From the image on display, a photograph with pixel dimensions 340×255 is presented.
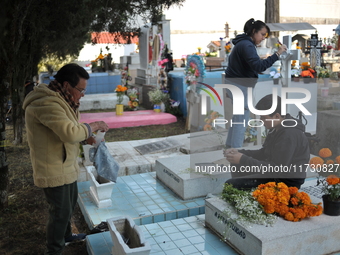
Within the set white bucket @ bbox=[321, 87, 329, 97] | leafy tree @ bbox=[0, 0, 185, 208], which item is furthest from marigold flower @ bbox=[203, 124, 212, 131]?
white bucket @ bbox=[321, 87, 329, 97]

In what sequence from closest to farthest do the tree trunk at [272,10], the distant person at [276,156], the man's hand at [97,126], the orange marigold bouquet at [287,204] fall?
the man's hand at [97,126], the orange marigold bouquet at [287,204], the distant person at [276,156], the tree trunk at [272,10]

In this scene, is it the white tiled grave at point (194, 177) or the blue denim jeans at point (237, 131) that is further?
the white tiled grave at point (194, 177)

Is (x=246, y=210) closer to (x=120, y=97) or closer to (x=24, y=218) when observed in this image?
(x=24, y=218)

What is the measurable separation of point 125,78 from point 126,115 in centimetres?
201

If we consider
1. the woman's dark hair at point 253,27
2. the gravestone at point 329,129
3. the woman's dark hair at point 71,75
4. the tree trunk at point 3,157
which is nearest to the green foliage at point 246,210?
the woman's dark hair at point 71,75

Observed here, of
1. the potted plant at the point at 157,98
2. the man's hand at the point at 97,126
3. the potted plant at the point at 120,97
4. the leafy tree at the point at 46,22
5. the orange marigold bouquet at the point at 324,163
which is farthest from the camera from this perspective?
the potted plant at the point at 157,98

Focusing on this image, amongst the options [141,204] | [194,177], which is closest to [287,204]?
[194,177]

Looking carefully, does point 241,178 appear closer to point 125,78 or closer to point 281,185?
point 281,185

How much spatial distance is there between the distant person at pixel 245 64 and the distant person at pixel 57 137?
181cm

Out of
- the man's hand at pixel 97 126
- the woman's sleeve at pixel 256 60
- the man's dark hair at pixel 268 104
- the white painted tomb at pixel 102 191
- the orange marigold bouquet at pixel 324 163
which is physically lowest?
the white painted tomb at pixel 102 191

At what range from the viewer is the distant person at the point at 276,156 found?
3703 mm

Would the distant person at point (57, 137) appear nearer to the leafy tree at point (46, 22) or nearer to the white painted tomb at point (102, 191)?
the white painted tomb at point (102, 191)

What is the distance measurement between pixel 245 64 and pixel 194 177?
150 centimetres

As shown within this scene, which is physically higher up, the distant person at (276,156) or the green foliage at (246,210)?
the distant person at (276,156)
